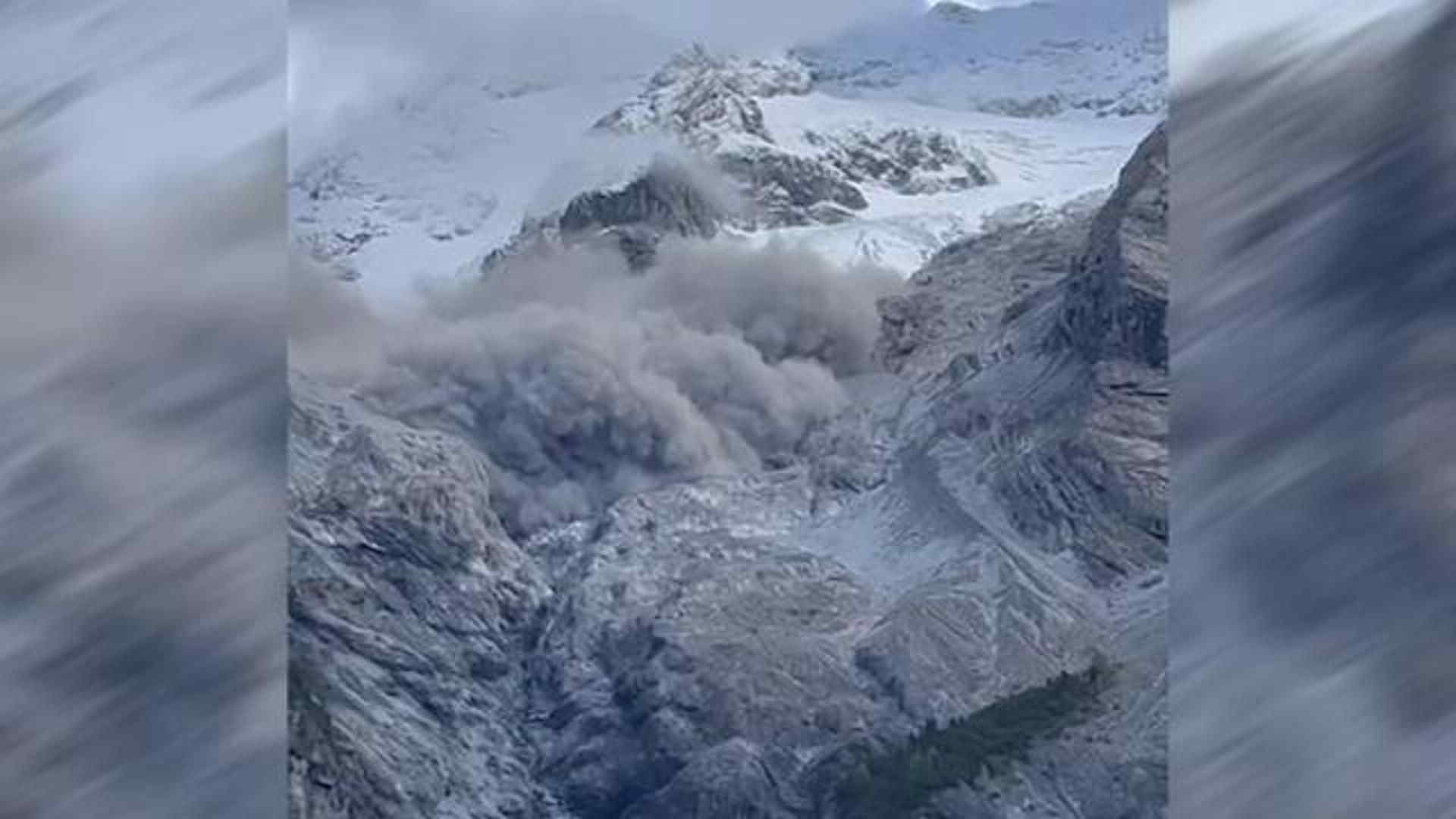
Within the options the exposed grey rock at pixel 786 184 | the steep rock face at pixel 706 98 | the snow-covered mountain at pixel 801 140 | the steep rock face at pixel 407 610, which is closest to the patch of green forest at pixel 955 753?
the steep rock face at pixel 407 610

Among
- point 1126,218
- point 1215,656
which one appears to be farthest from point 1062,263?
point 1215,656

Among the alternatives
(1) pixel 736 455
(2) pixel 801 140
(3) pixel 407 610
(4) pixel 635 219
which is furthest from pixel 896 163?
(3) pixel 407 610

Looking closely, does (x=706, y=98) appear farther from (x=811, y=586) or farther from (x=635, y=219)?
(x=811, y=586)

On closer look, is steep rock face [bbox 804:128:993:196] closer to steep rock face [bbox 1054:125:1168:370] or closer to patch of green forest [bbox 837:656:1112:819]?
steep rock face [bbox 1054:125:1168:370]

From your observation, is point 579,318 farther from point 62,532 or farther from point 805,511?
point 62,532

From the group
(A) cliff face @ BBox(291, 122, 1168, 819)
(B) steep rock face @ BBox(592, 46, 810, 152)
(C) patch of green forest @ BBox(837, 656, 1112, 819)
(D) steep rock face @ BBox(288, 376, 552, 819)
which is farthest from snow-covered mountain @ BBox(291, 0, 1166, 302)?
(C) patch of green forest @ BBox(837, 656, 1112, 819)

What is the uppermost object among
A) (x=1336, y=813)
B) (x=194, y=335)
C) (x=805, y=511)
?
(x=194, y=335)

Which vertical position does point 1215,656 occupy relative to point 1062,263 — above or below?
below
